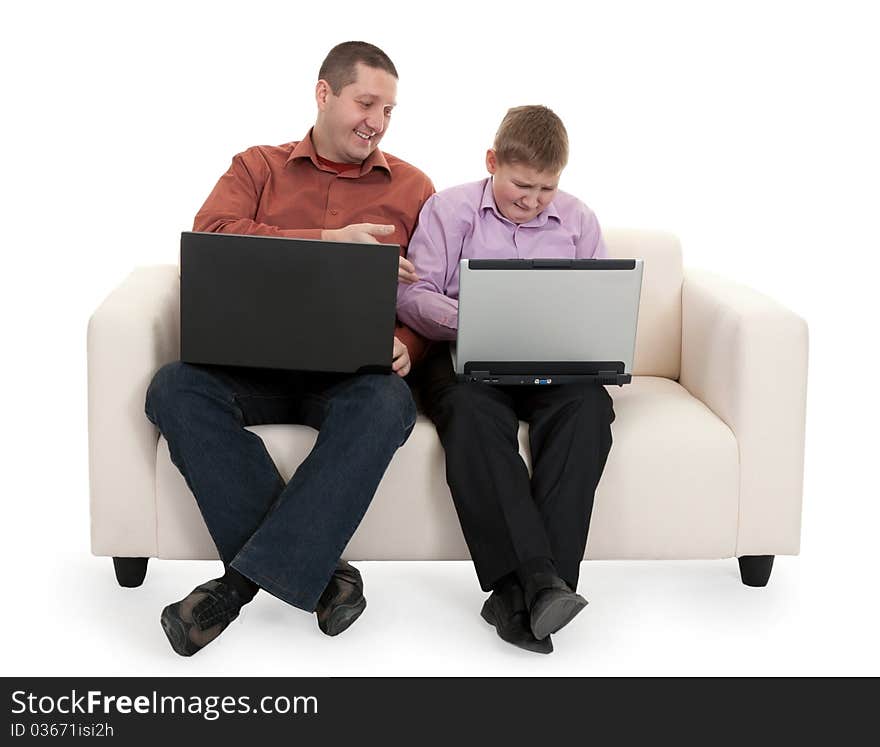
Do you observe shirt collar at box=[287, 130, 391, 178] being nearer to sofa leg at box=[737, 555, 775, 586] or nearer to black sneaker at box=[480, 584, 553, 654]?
black sneaker at box=[480, 584, 553, 654]

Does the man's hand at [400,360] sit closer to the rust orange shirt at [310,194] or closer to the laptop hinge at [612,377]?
the rust orange shirt at [310,194]

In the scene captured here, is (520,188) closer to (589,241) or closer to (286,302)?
(589,241)

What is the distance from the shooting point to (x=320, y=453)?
10.00 ft

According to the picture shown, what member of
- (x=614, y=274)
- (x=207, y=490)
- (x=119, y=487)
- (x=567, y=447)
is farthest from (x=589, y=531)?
(x=119, y=487)

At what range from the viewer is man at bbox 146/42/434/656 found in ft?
9.78

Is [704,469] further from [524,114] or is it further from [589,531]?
[524,114]

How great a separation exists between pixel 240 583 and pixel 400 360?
664 millimetres

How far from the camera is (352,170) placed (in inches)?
142

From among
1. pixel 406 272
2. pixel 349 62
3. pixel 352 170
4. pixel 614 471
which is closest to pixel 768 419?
pixel 614 471

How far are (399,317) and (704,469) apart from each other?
853mm

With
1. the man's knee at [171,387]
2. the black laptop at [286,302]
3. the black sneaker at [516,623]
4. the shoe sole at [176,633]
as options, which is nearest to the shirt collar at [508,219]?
the black laptop at [286,302]

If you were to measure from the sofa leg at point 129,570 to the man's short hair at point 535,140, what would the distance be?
1.34m

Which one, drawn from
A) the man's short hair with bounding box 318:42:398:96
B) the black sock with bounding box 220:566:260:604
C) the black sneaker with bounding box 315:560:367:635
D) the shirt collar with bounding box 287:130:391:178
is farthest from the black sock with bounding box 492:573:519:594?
the man's short hair with bounding box 318:42:398:96

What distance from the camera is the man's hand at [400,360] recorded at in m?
3.31
